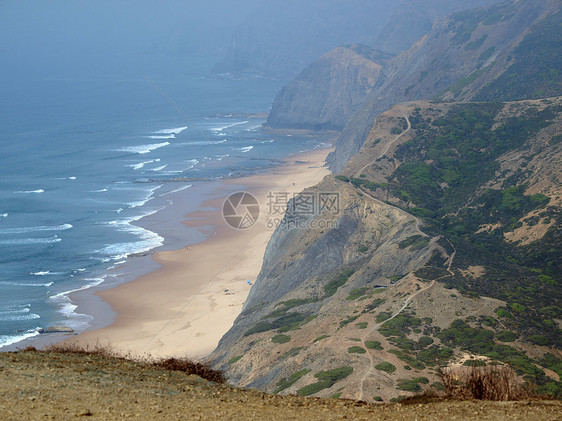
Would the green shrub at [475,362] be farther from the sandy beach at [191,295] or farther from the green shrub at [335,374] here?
the sandy beach at [191,295]

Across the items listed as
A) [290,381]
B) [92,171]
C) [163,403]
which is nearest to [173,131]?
[92,171]

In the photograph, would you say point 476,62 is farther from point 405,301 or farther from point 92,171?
point 405,301

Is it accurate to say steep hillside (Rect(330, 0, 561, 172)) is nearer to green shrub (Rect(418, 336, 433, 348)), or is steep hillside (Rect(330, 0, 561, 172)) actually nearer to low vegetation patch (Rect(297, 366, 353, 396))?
green shrub (Rect(418, 336, 433, 348))

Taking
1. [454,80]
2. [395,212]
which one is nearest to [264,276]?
[395,212]

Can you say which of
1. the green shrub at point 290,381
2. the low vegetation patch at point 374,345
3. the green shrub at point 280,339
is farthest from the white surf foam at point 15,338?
the low vegetation patch at point 374,345

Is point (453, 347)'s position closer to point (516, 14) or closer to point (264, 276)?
point (264, 276)

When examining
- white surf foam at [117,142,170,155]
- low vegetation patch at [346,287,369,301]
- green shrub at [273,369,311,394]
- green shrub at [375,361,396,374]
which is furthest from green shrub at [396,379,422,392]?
white surf foam at [117,142,170,155]
